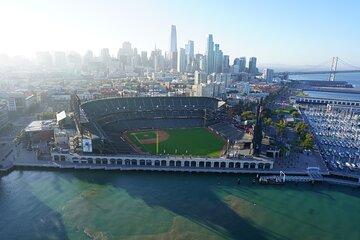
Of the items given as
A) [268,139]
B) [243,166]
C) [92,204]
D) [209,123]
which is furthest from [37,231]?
[209,123]

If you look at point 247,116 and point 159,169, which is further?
point 247,116

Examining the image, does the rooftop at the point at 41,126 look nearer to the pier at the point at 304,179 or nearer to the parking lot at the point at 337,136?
the pier at the point at 304,179

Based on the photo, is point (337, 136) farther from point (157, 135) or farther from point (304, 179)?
point (157, 135)

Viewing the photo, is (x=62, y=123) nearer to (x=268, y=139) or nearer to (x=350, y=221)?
(x=268, y=139)

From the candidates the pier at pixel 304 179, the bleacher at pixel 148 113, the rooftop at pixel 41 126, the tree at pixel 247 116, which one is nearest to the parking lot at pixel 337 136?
the pier at pixel 304 179

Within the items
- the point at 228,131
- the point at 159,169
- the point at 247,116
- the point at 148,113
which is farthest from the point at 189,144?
the point at 247,116
